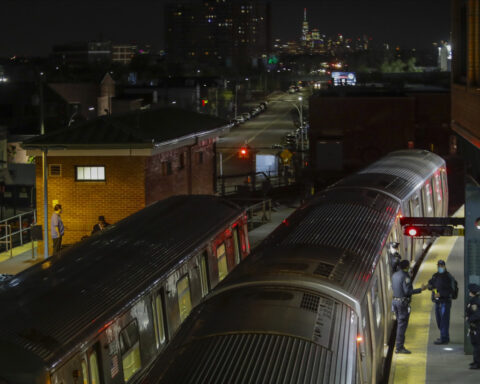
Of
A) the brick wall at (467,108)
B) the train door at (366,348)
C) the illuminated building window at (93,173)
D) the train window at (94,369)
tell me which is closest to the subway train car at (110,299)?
the train window at (94,369)

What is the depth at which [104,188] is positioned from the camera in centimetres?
2030

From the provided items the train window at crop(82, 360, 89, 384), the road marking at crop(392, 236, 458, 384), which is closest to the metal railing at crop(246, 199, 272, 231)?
the road marking at crop(392, 236, 458, 384)

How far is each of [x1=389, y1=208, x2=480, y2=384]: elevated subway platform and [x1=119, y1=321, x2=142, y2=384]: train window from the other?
13.1ft

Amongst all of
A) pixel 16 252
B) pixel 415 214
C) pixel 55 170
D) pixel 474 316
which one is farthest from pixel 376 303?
pixel 16 252

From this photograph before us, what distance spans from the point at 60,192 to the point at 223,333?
47.3 feet

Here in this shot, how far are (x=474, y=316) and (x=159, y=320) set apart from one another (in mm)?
4802

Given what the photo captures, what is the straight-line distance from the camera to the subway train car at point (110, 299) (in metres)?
6.84

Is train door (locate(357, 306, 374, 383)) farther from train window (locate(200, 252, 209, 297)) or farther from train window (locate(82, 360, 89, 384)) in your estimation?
train window (locate(200, 252, 209, 297))

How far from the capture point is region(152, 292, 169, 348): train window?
9.80 metres

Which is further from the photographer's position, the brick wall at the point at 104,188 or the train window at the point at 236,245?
the brick wall at the point at 104,188

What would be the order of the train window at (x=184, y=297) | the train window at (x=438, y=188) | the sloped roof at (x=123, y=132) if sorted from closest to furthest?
the train window at (x=184, y=297)
the sloped roof at (x=123, y=132)
the train window at (x=438, y=188)

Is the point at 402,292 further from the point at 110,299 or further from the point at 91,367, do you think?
the point at 91,367

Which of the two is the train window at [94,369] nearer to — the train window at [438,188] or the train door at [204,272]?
the train door at [204,272]

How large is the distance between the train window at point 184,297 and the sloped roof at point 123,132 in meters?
8.82
